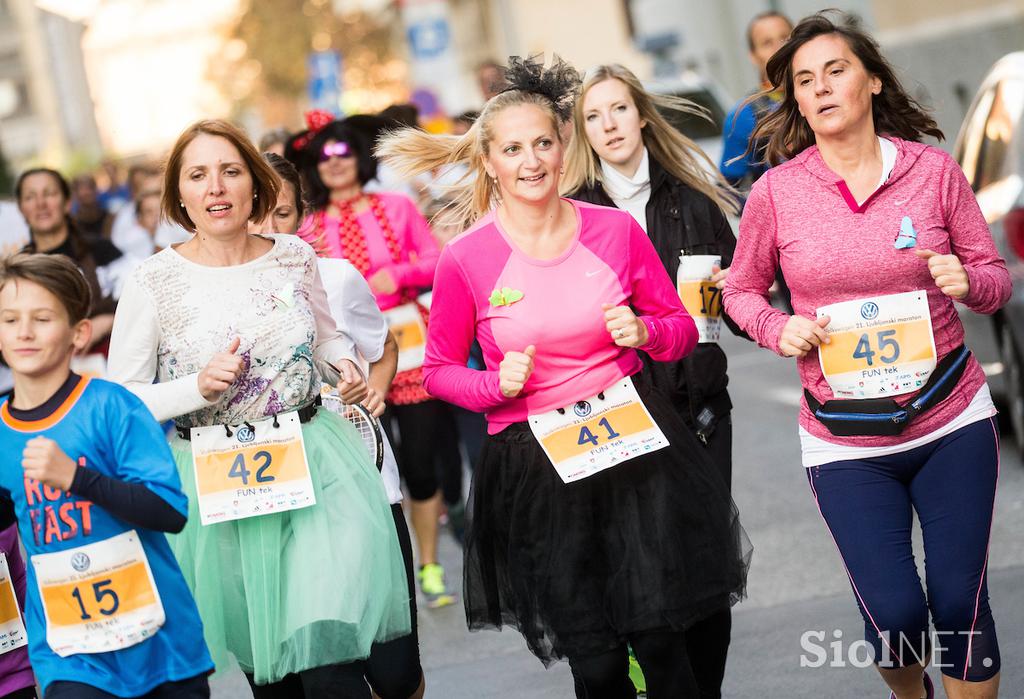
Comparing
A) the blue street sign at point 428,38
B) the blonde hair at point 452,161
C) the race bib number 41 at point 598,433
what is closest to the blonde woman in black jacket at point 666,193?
the blonde hair at point 452,161

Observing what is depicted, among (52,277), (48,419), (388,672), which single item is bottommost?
(388,672)

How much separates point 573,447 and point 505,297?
0.46 metres

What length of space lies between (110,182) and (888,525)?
24.4 m

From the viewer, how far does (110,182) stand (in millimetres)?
27609

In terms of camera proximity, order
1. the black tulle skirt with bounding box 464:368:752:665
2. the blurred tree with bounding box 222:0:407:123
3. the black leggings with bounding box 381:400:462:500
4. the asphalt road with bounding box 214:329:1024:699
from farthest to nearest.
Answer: the blurred tree with bounding box 222:0:407:123 < the black leggings with bounding box 381:400:462:500 < the asphalt road with bounding box 214:329:1024:699 < the black tulle skirt with bounding box 464:368:752:665

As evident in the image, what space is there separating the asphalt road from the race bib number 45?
1476 mm

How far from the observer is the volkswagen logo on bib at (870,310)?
4625 millimetres

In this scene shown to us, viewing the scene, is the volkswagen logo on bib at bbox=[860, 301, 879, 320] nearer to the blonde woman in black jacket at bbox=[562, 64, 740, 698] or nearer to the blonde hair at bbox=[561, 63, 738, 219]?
the blonde woman in black jacket at bbox=[562, 64, 740, 698]

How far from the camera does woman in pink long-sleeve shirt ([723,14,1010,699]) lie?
179 inches

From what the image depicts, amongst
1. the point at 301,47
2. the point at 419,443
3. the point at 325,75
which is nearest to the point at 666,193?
the point at 419,443

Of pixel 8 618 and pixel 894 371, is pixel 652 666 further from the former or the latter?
pixel 8 618

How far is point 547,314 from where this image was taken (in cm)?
472

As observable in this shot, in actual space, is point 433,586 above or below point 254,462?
below

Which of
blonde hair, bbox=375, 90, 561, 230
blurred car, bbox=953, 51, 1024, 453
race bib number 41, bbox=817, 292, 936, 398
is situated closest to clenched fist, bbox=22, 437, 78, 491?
blonde hair, bbox=375, 90, 561, 230
